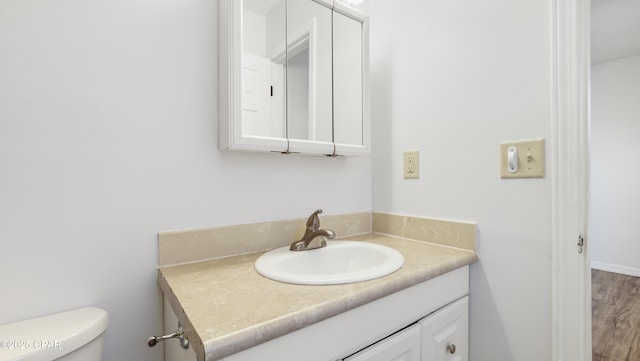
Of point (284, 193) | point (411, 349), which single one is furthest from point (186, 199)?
point (411, 349)

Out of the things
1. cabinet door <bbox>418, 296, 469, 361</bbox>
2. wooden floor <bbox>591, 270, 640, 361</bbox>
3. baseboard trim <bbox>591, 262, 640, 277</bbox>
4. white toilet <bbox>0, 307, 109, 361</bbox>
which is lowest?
wooden floor <bbox>591, 270, 640, 361</bbox>

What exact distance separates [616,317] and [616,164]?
1.92 metres

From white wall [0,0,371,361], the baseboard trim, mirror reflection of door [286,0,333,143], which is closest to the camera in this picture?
white wall [0,0,371,361]

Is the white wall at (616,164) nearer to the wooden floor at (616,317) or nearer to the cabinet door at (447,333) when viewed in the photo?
the wooden floor at (616,317)

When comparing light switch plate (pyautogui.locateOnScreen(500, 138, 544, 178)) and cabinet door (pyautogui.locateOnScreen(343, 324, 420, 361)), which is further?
light switch plate (pyautogui.locateOnScreen(500, 138, 544, 178))

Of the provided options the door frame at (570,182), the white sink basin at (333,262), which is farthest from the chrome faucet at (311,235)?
the door frame at (570,182)

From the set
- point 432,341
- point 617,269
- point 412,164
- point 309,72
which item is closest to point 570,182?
point 412,164

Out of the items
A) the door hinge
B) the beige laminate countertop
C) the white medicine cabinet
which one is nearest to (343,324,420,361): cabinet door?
the beige laminate countertop

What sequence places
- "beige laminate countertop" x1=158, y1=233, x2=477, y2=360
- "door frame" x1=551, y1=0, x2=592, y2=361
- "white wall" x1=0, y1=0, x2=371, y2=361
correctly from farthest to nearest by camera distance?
"door frame" x1=551, y1=0, x2=592, y2=361 → "white wall" x1=0, y1=0, x2=371, y2=361 → "beige laminate countertop" x1=158, y1=233, x2=477, y2=360

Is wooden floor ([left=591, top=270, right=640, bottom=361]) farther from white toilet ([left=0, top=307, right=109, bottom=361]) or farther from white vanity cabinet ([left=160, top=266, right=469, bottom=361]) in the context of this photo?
white toilet ([left=0, top=307, right=109, bottom=361])

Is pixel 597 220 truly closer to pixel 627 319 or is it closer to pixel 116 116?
pixel 627 319

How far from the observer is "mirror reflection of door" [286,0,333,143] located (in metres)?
1.10

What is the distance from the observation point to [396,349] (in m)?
0.77

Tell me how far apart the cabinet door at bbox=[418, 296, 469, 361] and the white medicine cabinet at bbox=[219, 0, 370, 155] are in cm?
68
